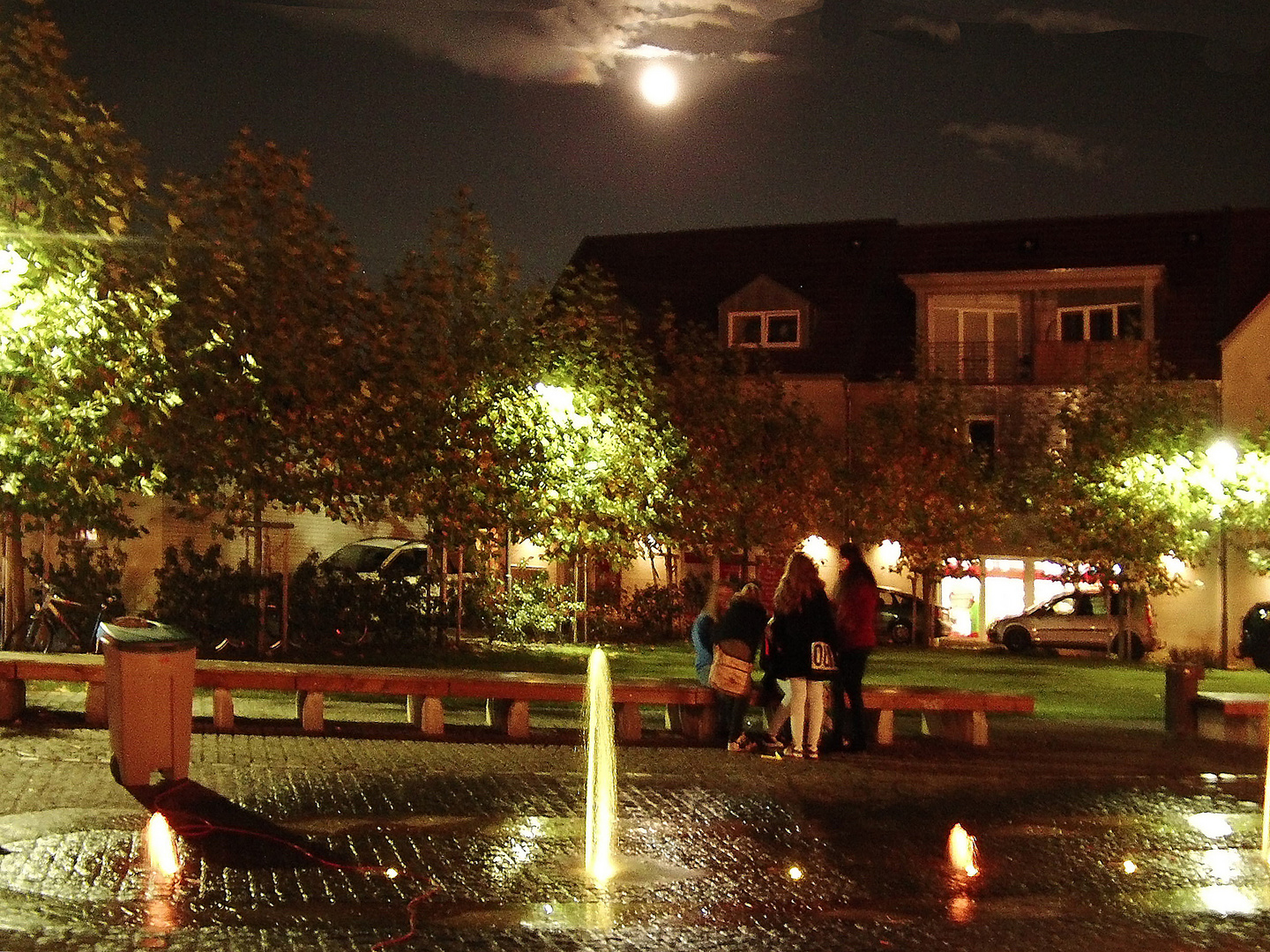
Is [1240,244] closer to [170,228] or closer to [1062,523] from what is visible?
[1062,523]

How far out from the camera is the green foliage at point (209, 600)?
21094 mm

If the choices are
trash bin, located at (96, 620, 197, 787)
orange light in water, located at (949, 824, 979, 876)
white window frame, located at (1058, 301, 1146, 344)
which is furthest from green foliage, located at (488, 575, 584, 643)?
orange light in water, located at (949, 824, 979, 876)

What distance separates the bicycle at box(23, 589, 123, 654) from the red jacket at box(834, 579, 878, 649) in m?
10.7

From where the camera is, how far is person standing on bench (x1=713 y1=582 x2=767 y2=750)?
1288cm

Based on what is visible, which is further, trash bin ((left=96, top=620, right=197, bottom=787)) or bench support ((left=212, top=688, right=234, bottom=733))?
bench support ((left=212, top=688, right=234, bottom=733))

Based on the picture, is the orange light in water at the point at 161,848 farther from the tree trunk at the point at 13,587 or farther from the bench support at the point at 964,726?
the bench support at the point at 964,726

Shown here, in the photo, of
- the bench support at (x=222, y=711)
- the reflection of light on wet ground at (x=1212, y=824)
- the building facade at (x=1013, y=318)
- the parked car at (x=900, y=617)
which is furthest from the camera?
the parked car at (x=900, y=617)

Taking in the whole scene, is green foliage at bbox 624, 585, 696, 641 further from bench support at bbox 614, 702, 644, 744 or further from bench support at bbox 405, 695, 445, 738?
bench support at bbox 405, 695, 445, 738

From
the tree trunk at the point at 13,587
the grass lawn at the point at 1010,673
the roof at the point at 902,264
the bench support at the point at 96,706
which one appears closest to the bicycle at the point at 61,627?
the tree trunk at the point at 13,587

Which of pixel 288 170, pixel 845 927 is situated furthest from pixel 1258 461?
pixel 845 927

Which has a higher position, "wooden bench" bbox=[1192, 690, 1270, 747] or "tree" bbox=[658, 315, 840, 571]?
"tree" bbox=[658, 315, 840, 571]

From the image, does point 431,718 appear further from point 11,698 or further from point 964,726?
point 964,726

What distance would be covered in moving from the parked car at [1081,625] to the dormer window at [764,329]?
9758mm

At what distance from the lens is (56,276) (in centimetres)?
1294
